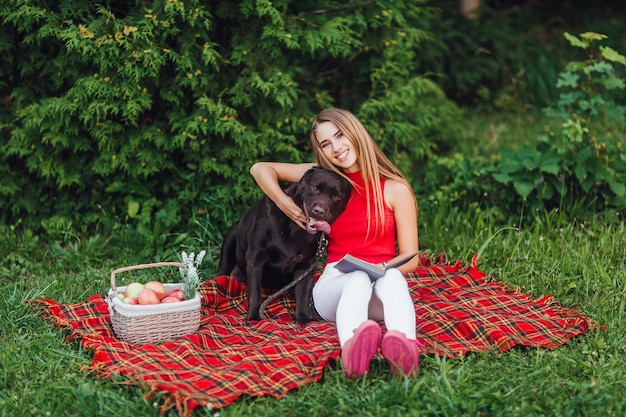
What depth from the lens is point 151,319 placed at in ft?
11.3

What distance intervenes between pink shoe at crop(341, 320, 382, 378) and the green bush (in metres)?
2.11

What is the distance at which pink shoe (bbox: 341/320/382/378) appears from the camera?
9.79ft

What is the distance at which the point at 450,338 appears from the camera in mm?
3547

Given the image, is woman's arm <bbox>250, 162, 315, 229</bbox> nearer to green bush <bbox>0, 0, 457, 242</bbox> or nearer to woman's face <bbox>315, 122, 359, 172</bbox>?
woman's face <bbox>315, 122, 359, 172</bbox>

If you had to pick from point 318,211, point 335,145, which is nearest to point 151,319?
point 318,211

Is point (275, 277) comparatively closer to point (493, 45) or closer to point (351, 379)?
point (351, 379)

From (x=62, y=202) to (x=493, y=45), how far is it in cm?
485

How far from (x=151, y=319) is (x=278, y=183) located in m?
1.07

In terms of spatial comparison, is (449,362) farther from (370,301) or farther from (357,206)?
(357,206)

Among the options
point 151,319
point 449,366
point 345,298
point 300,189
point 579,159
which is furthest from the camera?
point 579,159

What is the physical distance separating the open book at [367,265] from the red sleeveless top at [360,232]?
373 millimetres

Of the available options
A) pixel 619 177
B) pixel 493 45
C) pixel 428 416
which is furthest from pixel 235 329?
pixel 493 45

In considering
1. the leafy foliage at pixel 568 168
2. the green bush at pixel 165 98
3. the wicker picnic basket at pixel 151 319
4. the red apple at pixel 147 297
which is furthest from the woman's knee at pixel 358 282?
the leafy foliage at pixel 568 168

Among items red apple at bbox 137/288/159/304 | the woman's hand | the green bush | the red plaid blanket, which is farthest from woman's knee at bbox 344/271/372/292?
the green bush
